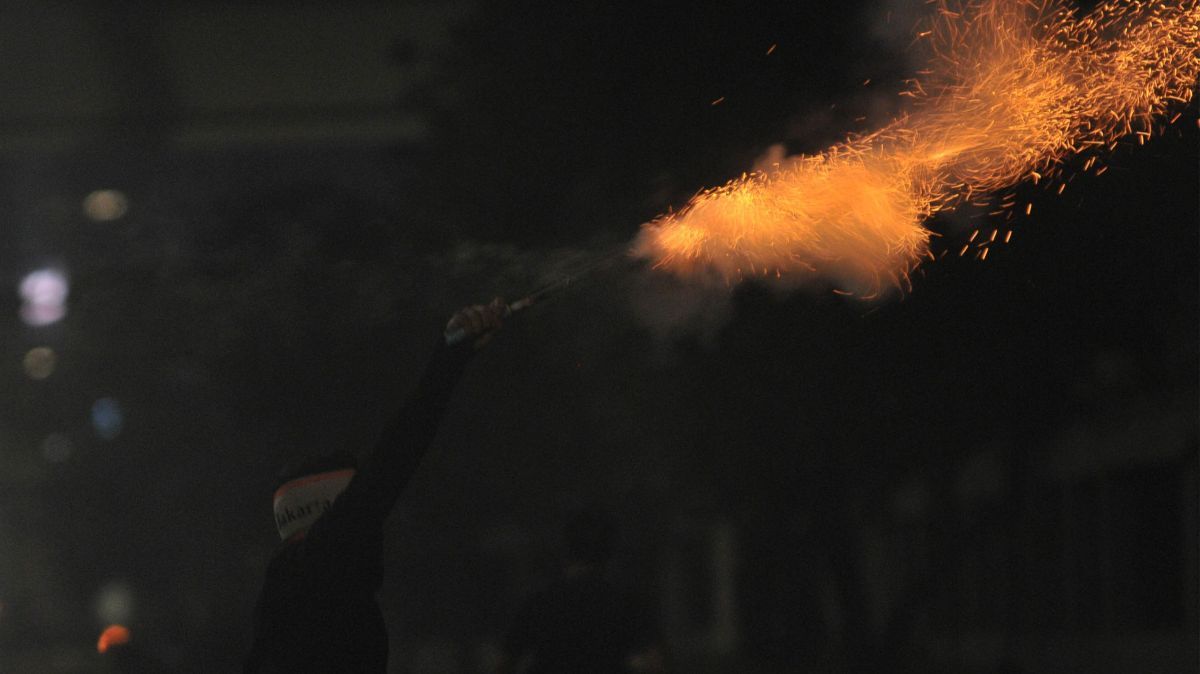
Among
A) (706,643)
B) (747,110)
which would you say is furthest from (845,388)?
(706,643)

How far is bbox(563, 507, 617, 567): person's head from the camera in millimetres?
7008

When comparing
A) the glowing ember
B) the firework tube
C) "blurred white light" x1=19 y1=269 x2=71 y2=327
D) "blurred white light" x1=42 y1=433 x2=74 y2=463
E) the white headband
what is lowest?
the white headband

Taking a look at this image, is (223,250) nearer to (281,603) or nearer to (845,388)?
(845,388)

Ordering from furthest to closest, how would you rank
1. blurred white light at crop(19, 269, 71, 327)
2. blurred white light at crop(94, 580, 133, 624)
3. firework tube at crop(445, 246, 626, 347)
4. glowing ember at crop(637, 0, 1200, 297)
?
blurred white light at crop(94, 580, 133, 624) → blurred white light at crop(19, 269, 71, 327) → glowing ember at crop(637, 0, 1200, 297) → firework tube at crop(445, 246, 626, 347)

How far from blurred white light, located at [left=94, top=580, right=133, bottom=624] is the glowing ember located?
102 feet

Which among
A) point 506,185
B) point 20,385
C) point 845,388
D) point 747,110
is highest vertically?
point 20,385

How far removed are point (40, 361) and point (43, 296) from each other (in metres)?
3.98

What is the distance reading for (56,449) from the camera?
3731cm

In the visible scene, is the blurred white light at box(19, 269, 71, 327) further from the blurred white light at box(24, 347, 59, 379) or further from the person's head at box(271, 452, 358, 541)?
the person's head at box(271, 452, 358, 541)

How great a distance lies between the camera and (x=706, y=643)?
198ft

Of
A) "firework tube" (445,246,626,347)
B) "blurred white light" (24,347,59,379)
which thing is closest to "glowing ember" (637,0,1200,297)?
"firework tube" (445,246,626,347)

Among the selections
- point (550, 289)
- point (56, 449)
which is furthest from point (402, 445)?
point (56, 449)

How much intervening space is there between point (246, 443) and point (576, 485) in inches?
231

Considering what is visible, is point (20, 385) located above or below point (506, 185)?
above
